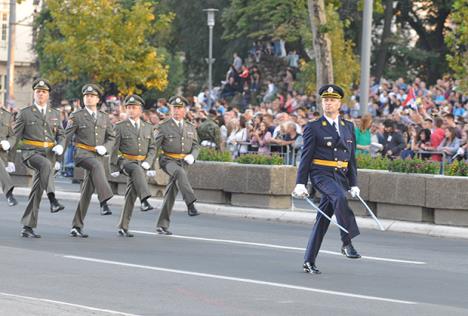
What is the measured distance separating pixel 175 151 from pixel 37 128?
76.1 inches

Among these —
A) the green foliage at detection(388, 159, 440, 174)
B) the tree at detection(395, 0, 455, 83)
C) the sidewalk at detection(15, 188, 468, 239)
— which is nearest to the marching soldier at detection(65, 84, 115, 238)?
the sidewalk at detection(15, 188, 468, 239)

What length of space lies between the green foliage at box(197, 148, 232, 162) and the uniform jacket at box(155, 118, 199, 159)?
4755 millimetres

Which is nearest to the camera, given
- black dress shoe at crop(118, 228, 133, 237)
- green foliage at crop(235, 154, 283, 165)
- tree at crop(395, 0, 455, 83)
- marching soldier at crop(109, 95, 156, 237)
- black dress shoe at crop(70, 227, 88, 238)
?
black dress shoe at crop(70, 227, 88, 238)

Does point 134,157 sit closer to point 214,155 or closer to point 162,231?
point 162,231

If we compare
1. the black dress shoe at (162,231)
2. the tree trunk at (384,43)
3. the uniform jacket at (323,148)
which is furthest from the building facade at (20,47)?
the uniform jacket at (323,148)

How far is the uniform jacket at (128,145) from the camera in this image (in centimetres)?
1862

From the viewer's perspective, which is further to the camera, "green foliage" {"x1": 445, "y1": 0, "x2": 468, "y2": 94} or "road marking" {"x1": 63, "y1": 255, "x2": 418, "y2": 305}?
"green foliage" {"x1": 445, "y1": 0, "x2": 468, "y2": 94}

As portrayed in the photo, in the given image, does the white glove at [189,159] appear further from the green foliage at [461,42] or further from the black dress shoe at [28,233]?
the green foliage at [461,42]

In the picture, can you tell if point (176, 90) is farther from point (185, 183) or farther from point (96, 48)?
point (185, 183)

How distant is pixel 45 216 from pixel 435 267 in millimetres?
7779

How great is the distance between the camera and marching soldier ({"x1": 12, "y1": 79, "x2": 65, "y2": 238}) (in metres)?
17.7

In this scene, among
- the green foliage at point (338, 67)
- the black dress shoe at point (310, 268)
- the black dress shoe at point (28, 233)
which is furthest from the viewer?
the green foliage at point (338, 67)

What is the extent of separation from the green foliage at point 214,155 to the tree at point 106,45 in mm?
17258

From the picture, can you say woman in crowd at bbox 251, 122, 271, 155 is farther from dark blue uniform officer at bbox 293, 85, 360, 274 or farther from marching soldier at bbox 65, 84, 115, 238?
dark blue uniform officer at bbox 293, 85, 360, 274
